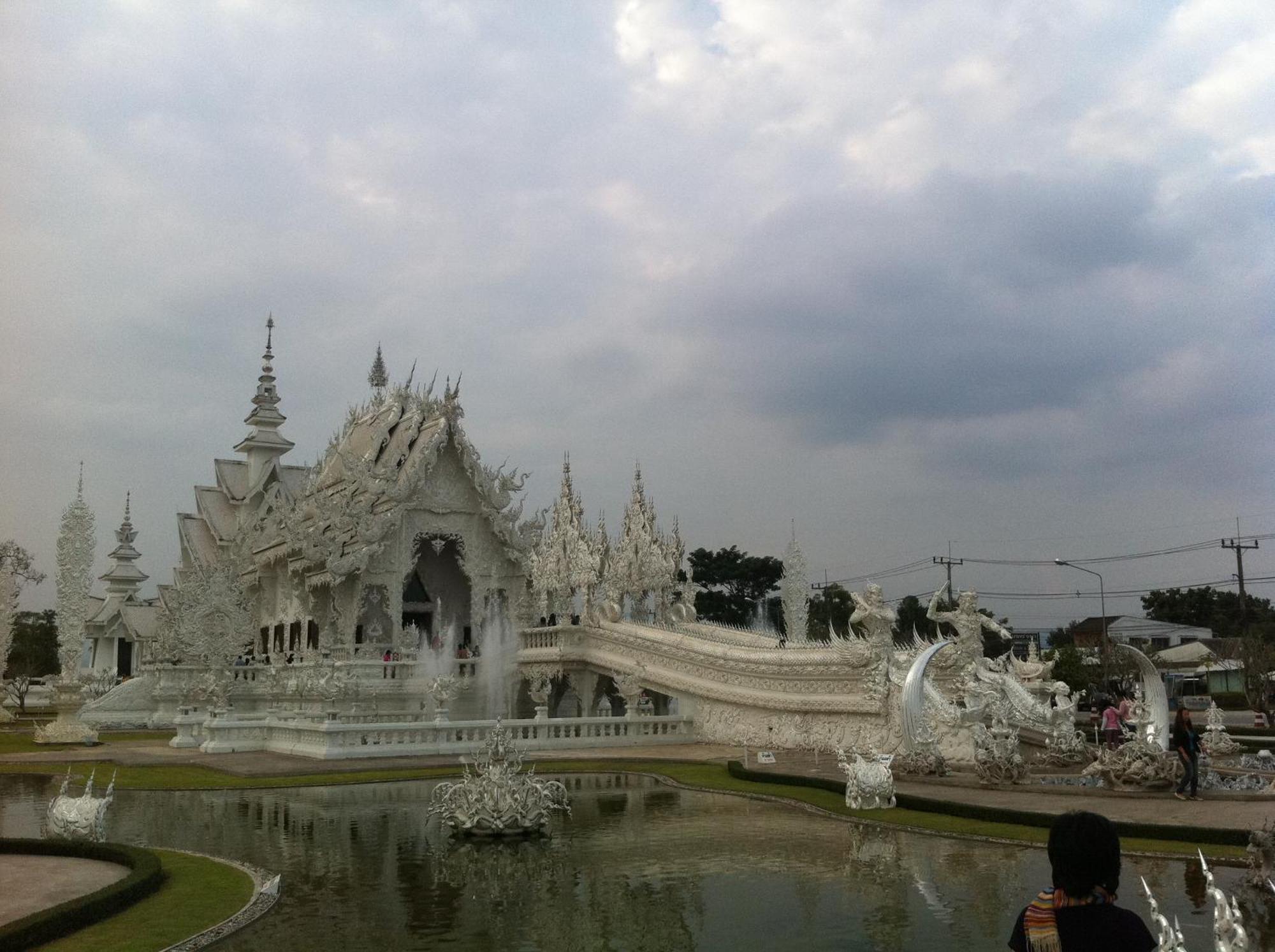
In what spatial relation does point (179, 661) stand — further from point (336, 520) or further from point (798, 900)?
point (798, 900)

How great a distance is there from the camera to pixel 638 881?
885cm

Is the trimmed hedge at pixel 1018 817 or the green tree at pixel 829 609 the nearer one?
the trimmed hedge at pixel 1018 817

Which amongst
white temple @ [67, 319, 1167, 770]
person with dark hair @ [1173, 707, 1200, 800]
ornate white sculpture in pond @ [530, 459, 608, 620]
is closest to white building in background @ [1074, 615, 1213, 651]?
white temple @ [67, 319, 1167, 770]

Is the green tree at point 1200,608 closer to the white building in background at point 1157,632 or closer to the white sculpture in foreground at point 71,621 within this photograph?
the white building in background at point 1157,632

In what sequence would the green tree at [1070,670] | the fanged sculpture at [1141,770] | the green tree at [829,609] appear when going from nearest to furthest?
the fanged sculpture at [1141,770], the green tree at [1070,670], the green tree at [829,609]

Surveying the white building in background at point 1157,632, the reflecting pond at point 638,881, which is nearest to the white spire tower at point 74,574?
the reflecting pond at point 638,881

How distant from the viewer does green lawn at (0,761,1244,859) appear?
10445 millimetres

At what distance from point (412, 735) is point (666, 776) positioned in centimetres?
544

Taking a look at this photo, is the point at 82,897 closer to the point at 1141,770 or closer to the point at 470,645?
the point at 1141,770

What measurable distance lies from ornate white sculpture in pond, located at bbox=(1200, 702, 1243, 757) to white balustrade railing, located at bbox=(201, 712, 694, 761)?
9178mm

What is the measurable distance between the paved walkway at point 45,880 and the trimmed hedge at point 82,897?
0.23 ft

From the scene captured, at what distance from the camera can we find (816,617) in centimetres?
5934

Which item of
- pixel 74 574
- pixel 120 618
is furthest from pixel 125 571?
pixel 74 574

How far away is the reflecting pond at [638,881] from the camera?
23.3 ft
